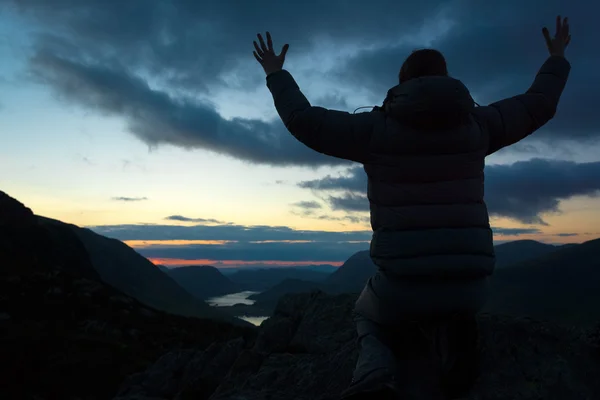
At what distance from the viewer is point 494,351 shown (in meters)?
6.64

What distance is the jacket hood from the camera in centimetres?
429

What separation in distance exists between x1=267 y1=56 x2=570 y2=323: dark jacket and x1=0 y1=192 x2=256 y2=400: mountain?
1282 cm

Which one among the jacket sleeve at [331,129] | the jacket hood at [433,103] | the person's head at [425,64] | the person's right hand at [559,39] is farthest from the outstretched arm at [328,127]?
the person's right hand at [559,39]

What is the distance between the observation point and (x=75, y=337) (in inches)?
1121

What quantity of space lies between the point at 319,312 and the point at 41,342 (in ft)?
68.4

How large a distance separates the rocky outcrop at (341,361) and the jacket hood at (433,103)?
353cm

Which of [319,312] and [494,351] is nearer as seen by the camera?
[494,351]

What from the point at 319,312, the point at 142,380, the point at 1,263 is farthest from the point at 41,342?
the point at 1,263

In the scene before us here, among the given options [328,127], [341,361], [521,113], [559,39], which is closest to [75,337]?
[341,361]

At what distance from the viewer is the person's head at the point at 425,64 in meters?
4.92

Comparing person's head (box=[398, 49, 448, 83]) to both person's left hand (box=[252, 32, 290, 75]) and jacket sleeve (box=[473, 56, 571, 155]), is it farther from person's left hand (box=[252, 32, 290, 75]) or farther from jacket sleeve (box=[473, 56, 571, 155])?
person's left hand (box=[252, 32, 290, 75])

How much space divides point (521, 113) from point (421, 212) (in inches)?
74.0

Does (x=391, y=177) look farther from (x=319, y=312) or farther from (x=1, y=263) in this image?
(x=1, y=263)

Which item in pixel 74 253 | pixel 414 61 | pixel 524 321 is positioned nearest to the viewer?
pixel 414 61
